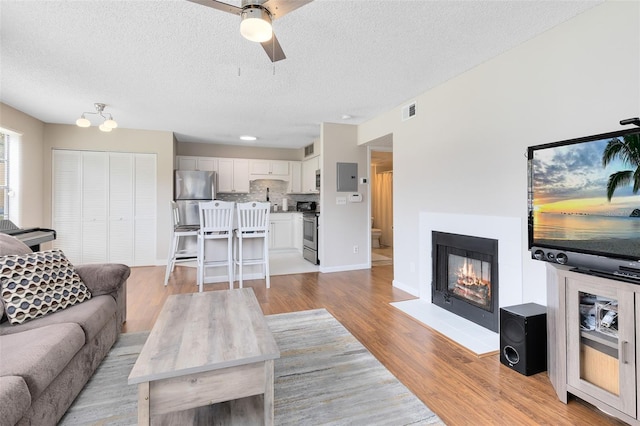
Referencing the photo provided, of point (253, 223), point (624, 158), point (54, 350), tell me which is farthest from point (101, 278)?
point (624, 158)

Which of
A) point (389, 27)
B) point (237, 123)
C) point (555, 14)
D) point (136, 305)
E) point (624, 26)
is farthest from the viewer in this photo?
point (237, 123)

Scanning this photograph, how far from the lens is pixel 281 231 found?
23.0 feet

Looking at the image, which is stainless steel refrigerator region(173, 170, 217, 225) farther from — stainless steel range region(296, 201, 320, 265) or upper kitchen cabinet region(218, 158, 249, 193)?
stainless steel range region(296, 201, 320, 265)

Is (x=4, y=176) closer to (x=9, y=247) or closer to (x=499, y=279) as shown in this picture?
(x=9, y=247)

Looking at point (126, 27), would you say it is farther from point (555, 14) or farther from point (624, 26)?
point (624, 26)

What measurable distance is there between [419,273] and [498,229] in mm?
1245

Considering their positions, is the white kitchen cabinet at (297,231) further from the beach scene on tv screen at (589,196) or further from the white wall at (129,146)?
the beach scene on tv screen at (589,196)

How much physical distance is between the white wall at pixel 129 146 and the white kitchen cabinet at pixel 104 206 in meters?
0.10

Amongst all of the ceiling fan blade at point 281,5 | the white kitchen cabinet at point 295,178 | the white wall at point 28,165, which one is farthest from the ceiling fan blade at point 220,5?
the white kitchen cabinet at point 295,178

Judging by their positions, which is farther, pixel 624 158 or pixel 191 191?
pixel 191 191

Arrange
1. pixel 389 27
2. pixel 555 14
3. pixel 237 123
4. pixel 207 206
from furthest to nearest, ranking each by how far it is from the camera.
Result: pixel 237 123, pixel 207 206, pixel 389 27, pixel 555 14

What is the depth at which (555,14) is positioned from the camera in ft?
6.79

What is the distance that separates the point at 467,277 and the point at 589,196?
1512 millimetres

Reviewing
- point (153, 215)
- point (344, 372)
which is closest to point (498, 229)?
point (344, 372)
